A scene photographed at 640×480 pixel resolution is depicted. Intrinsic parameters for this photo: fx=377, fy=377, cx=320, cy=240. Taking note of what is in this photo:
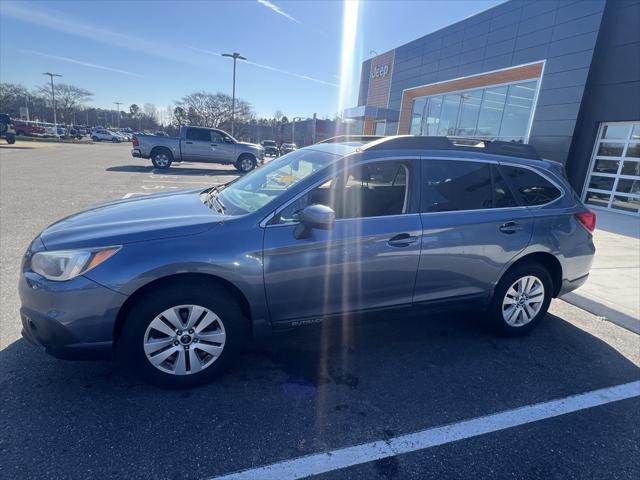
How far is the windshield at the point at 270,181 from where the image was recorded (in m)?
2.93

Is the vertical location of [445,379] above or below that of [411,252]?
below

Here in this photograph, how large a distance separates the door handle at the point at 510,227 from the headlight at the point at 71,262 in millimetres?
3063

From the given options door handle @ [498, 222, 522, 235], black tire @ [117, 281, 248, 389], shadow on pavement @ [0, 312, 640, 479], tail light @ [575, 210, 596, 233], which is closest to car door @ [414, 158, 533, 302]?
door handle @ [498, 222, 522, 235]

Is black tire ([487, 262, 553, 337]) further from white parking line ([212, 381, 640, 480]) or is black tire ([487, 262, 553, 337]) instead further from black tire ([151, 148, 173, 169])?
black tire ([151, 148, 173, 169])

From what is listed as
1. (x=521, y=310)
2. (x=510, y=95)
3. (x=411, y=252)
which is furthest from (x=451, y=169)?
(x=510, y=95)

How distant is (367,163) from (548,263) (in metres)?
2.17

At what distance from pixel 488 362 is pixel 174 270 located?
2.65 m

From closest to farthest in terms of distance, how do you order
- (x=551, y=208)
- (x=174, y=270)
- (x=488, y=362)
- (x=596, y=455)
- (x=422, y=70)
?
(x=596, y=455) < (x=174, y=270) < (x=488, y=362) < (x=551, y=208) < (x=422, y=70)

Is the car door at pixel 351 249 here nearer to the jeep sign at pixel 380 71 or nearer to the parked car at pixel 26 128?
the jeep sign at pixel 380 71

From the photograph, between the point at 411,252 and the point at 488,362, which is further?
the point at 488,362

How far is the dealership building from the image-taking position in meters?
12.0

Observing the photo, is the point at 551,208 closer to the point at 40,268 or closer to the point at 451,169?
the point at 451,169

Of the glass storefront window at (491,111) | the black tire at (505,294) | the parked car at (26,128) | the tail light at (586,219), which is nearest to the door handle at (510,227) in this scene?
the black tire at (505,294)

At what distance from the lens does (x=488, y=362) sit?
323 centimetres
